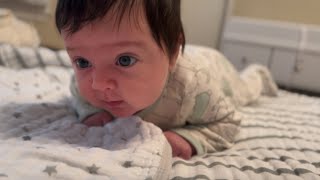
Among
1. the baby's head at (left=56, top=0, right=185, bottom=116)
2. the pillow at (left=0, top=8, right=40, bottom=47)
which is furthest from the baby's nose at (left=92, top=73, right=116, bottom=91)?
the pillow at (left=0, top=8, right=40, bottom=47)

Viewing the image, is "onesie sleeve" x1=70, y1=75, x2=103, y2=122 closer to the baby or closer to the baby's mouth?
the baby

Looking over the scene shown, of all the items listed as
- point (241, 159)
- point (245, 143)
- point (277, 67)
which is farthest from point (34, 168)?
point (277, 67)

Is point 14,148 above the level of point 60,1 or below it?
A: below

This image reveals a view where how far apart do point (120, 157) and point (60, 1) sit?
0.22 metres

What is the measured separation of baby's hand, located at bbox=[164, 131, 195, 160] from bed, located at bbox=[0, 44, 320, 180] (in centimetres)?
2

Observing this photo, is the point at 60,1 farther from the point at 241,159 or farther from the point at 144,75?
the point at 241,159

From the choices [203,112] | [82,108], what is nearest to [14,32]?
[82,108]

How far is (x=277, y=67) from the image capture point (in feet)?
4.94

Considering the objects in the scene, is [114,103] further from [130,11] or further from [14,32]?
[14,32]

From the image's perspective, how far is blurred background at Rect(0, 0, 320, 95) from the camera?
1.46 m

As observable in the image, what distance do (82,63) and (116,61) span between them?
0.17 ft

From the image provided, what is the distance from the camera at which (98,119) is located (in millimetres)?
698

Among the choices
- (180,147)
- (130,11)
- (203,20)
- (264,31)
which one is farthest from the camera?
(203,20)

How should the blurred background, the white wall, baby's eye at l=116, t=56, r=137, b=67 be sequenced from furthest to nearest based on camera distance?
the white wall, the blurred background, baby's eye at l=116, t=56, r=137, b=67
